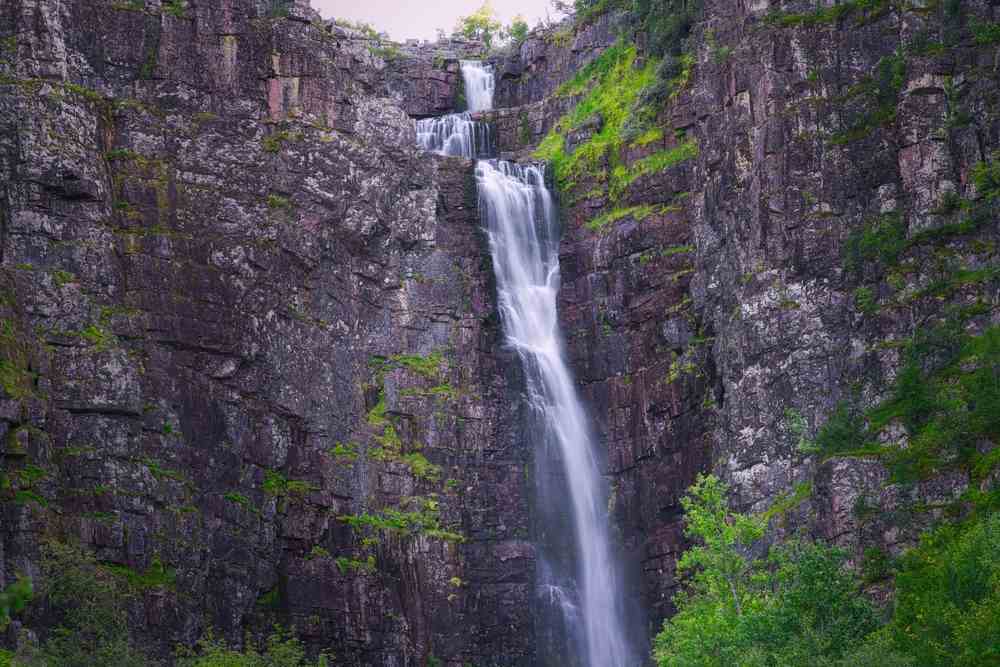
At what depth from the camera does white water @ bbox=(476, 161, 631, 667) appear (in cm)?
6650

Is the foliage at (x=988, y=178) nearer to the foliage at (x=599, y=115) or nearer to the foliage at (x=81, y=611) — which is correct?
the foliage at (x=599, y=115)

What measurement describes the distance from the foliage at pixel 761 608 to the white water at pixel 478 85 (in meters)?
41.9

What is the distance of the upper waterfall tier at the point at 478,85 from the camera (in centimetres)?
8944

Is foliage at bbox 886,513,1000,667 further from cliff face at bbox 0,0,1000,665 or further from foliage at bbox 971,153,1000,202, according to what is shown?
foliage at bbox 971,153,1000,202

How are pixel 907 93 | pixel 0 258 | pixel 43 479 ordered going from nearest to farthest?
pixel 43 479, pixel 0 258, pixel 907 93

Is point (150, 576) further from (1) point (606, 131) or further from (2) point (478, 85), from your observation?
(2) point (478, 85)

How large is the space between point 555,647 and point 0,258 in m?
29.9

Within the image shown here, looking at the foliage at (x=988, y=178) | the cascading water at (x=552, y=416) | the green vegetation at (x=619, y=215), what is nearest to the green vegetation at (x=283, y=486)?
the cascading water at (x=552, y=416)

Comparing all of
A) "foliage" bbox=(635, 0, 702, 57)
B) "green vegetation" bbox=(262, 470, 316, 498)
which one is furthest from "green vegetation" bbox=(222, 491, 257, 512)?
"foliage" bbox=(635, 0, 702, 57)

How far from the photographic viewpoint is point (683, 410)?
67.8 meters

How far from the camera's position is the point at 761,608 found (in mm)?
47188

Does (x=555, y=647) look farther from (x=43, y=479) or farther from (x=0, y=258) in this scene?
(x=0, y=258)

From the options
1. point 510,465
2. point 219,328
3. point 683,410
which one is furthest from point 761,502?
point 219,328

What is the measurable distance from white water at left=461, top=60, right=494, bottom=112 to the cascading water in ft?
26.0
